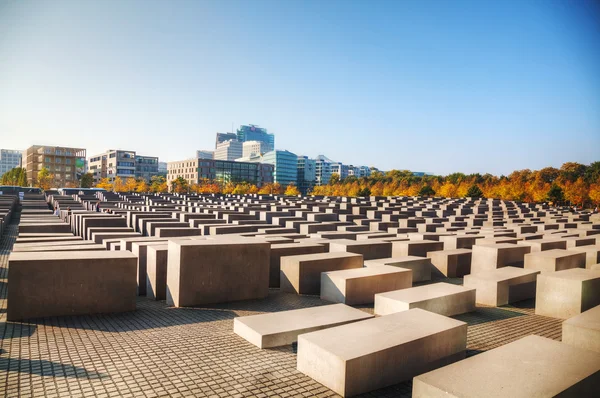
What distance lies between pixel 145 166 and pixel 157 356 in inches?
5233

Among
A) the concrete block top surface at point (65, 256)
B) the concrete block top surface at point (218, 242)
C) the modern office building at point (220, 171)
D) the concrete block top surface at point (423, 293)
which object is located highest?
the modern office building at point (220, 171)

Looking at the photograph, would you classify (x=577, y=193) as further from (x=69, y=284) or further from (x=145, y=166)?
(x=145, y=166)

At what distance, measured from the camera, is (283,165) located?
140 m

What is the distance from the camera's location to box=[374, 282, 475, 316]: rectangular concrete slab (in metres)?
7.76

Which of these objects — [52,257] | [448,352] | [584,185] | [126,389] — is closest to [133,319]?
[52,257]

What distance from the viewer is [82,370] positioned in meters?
5.08

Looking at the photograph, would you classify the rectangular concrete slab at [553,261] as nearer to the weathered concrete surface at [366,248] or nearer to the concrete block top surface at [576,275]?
the concrete block top surface at [576,275]

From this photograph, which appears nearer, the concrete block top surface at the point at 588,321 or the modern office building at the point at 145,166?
the concrete block top surface at the point at 588,321

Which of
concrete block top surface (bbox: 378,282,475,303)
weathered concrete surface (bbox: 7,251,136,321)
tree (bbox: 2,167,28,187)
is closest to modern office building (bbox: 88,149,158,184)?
tree (bbox: 2,167,28,187)

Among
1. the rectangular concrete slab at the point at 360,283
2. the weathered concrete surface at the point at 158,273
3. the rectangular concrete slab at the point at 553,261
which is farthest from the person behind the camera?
the rectangular concrete slab at the point at 553,261

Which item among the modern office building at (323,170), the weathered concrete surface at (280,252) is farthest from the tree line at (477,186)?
the modern office building at (323,170)

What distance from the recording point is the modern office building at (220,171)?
121 m

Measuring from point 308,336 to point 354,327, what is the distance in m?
0.79

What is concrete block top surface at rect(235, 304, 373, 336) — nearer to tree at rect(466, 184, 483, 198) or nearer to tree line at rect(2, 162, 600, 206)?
tree line at rect(2, 162, 600, 206)
